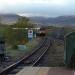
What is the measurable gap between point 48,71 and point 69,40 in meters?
1.86

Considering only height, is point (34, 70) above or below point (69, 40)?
below

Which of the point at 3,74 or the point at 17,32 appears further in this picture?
the point at 17,32

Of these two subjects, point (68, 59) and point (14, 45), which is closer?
point (68, 59)

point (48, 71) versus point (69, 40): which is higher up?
point (69, 40)

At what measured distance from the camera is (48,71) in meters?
15.4

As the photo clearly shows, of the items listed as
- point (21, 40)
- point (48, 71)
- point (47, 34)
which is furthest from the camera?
point (47, 34)

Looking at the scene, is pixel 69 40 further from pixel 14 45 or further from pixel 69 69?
pixel 14 45

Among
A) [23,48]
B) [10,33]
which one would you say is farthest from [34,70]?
[10,33]

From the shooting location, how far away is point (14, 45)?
43281 millimetres

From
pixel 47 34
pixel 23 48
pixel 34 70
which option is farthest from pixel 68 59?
pixel 47 34

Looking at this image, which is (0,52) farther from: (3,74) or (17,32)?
(17,32)

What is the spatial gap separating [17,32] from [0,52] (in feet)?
90.4

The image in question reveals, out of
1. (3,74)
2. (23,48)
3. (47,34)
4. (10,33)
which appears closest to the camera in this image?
(3,74)

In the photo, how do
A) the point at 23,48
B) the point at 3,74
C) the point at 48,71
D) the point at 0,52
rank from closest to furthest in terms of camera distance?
the point at 48,71 → the point at 3,74 → the point at 0,52 → the point at 23,48
